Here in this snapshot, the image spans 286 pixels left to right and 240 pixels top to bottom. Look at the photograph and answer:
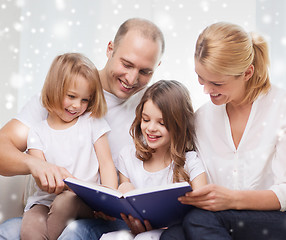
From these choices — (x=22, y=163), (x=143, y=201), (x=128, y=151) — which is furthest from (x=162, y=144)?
(x=22, y=163)

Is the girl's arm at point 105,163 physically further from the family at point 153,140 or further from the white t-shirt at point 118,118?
the white t-shirt at point 118,118

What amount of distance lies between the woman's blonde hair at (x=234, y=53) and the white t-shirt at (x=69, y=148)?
0.53 m

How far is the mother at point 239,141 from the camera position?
1.18 metres

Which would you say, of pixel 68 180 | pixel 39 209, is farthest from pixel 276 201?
pixel 39 209

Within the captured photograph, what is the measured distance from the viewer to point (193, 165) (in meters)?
1.52

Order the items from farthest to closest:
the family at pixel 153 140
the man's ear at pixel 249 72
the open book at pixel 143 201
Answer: the man's ear at pixel 249 72 < the family at pixel 153 140 < the open book at pixel 143 201

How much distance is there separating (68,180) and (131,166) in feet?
1.41

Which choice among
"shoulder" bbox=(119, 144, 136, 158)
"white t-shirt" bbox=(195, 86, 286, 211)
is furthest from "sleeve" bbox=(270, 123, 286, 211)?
"shoulder" bbox=(119, 144, 136, 158)

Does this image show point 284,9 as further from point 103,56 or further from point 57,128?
point 57,128

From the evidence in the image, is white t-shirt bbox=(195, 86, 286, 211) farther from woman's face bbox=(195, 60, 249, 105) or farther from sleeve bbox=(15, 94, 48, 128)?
sleeve bbox=(15, 94, 48, 128)

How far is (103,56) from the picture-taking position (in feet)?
7.80

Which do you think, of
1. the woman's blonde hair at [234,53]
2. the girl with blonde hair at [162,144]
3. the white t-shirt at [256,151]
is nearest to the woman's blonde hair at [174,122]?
the girl with blonde hair at [162,144]

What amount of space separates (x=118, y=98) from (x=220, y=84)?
56 centimetres

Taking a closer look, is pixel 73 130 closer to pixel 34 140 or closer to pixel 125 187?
pixel 34 140
